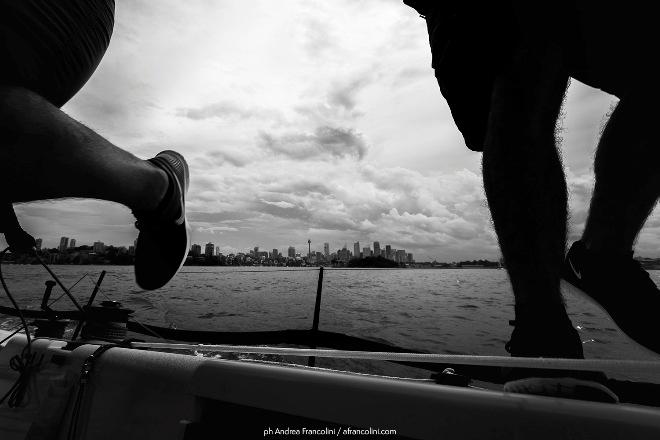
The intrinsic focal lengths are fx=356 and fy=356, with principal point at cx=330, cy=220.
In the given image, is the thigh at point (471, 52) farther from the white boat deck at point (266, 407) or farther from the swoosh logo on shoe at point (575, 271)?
the white boat deck at point (266, 407)

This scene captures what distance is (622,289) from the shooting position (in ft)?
2.55

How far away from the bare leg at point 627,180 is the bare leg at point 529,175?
0.12m

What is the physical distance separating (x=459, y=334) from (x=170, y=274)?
10964mm

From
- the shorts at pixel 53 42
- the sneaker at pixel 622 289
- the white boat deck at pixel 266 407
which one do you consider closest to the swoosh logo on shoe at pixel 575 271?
the sneaker at pixel 622 289

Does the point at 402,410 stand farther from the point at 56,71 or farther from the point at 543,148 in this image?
the point at 56,71

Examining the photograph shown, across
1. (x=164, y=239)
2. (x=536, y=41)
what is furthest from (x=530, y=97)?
(x=164, y=239)

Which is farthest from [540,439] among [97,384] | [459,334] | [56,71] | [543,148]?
[459,334]

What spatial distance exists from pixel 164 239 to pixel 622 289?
153 centimetres

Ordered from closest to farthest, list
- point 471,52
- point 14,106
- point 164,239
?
point 14,106, point 471,52, point 164,239

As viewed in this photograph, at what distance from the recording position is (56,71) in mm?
820

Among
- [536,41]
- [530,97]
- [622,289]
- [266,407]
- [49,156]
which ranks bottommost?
[266,407]

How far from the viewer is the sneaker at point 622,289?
750 mm

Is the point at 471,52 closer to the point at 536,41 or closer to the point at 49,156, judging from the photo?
the point at 536,41

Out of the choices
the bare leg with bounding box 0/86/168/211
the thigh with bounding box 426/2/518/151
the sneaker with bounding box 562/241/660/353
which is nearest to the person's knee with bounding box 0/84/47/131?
the bare leg with bounding box 0/86/168/211
